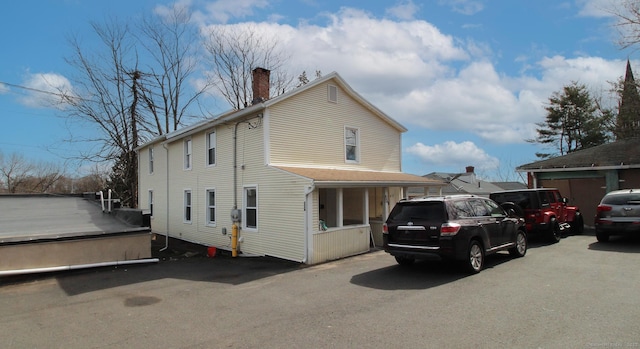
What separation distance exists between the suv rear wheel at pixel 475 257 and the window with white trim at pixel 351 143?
7654mm

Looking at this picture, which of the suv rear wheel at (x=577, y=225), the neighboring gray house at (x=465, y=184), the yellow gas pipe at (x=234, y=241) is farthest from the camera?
the neighboring gray house at (x=465, y=184)

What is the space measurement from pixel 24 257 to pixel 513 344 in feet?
38.6

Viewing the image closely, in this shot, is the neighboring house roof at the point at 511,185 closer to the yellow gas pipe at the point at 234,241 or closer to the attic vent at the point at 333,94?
the attic vent at the point at 333,94

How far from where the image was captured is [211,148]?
16.2m

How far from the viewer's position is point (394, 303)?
6480mm

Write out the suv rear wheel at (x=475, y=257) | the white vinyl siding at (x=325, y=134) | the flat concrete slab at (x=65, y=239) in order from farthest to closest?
1. the white vinyl siding at (x=325, y=134)
2. the flat concrete slab at (x=65, y=239)
3. the suv rear wheel at (x=475, y=257)

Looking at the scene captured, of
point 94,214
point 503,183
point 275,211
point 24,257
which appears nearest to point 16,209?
point 94,214

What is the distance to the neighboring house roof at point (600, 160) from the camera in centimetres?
1617

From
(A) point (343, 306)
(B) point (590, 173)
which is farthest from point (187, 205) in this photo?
(B) point (590, 173)

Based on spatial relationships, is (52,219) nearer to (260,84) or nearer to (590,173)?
(260,84)

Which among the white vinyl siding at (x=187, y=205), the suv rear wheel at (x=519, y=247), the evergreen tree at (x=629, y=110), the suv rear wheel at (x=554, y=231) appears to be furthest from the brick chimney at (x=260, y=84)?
the evergreen tree at (x=629, y=110)

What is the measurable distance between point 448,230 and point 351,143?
8424mm

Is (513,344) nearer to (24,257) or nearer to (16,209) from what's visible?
(24,257)

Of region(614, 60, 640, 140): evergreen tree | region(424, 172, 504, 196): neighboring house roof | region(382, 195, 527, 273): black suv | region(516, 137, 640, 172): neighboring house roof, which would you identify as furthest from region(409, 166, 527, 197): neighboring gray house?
region(382, 195, 527, 273): black suv
